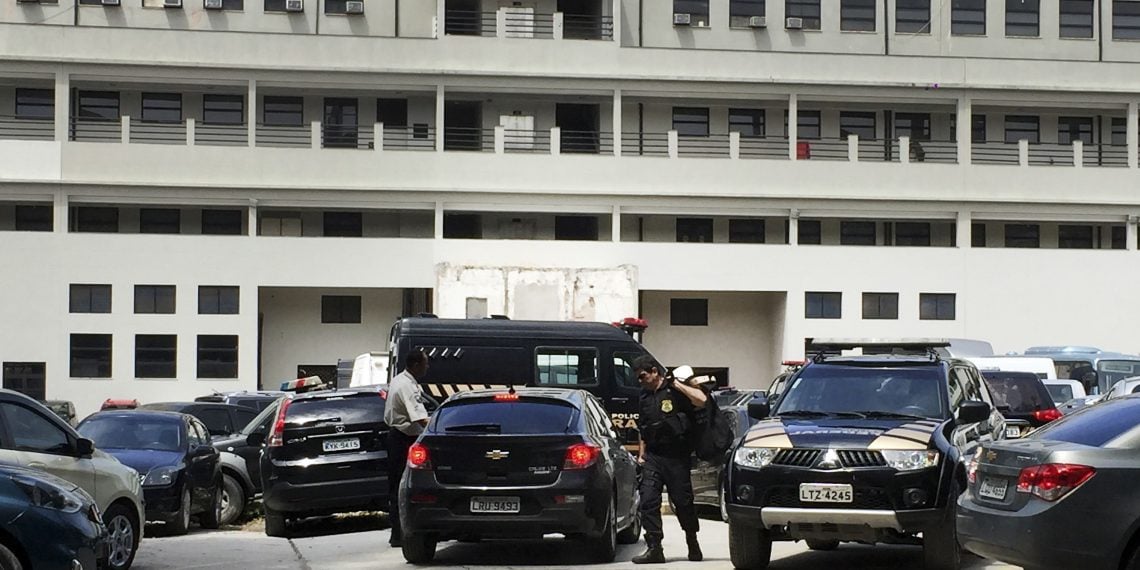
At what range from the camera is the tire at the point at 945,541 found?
42.9 feet

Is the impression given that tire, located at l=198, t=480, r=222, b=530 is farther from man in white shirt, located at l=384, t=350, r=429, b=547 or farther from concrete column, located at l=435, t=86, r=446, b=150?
concrete column, located at l=435, t=86, r=446, b=150

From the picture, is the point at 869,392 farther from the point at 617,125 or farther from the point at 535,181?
the point at 617,125

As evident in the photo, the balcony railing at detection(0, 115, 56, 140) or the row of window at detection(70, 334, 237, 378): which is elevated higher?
the balcony railing at detection(0, 115, 56, 140)

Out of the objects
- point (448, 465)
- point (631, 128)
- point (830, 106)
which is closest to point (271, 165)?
point (631, 128)

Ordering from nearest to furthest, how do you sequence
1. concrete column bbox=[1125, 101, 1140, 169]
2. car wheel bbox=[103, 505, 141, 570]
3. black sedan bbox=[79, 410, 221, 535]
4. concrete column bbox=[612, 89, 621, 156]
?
car wheel bbox=[103, 505, 141, 570] → black sedan bbox=[79, 410, 221, 535] → concrete column bbox=[612, 89, 621, 156] → concrete column bbox=[1125, 101, 1140, 169]

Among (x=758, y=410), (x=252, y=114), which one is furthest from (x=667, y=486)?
(x=252, y=114)

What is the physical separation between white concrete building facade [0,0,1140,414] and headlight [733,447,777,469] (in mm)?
31584

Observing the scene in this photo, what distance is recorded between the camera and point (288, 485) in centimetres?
1872

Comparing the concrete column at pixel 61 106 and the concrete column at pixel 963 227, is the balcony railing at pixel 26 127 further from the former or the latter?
the concrete column at pixel 963 227

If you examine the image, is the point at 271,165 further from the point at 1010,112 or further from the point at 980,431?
the point at 980,431

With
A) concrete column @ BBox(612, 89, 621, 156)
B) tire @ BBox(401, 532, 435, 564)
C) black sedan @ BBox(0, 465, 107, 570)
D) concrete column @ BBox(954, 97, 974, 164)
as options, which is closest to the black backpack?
tire @ BBox(401, 532, 435, 564)

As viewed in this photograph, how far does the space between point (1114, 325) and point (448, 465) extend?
3802 cm

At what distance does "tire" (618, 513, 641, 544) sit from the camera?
55.3 feet

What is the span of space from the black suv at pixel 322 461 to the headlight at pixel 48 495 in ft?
23.1
